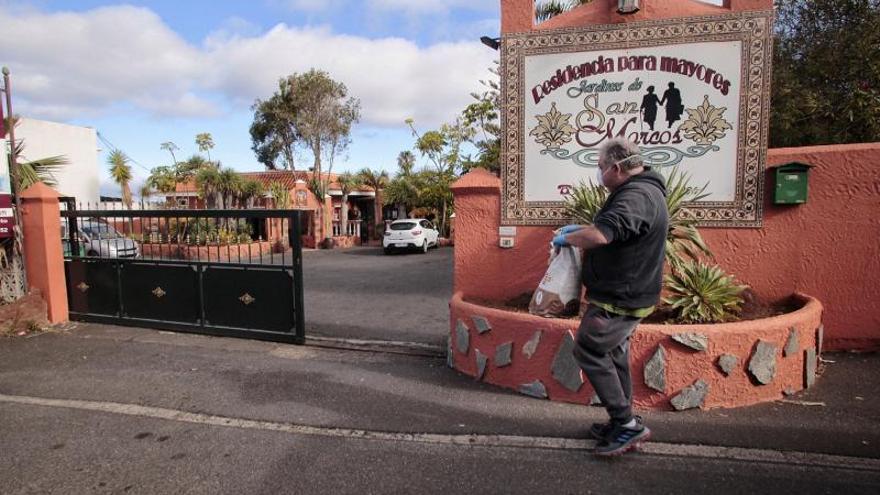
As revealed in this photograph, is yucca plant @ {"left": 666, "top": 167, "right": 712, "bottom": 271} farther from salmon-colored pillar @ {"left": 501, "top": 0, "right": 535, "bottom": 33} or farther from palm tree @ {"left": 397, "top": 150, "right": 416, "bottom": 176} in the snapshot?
palm tree @ {"left": 397, "top": 150, "right": 416, "bottom": 176}

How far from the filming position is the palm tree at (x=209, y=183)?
22.7m

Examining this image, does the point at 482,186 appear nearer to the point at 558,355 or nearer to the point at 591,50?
the point at 591,50

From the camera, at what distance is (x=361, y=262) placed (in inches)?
734

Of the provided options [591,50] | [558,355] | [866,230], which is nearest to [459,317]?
[558,355]

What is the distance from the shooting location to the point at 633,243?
Answer: 122 inches

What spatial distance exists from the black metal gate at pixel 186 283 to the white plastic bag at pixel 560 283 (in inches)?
116

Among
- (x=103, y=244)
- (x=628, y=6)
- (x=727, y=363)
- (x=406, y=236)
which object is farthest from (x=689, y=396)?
(x=406, y=236)

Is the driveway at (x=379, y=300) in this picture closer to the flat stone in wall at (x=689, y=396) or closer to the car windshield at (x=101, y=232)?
the flat stone in wall at (x=689, y=396)

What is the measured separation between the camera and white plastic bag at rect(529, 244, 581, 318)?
12.9 ft

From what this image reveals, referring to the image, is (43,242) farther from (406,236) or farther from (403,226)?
(403,226)

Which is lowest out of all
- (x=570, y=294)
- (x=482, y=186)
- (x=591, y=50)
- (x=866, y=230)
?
(x=570, y=294)

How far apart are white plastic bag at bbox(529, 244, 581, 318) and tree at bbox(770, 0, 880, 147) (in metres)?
6.65

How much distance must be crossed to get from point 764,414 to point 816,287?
74.5 inches

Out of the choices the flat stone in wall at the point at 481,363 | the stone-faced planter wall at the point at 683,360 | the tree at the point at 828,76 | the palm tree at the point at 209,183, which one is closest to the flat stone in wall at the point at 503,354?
the stone-faced planter wall at the point at 683,360
